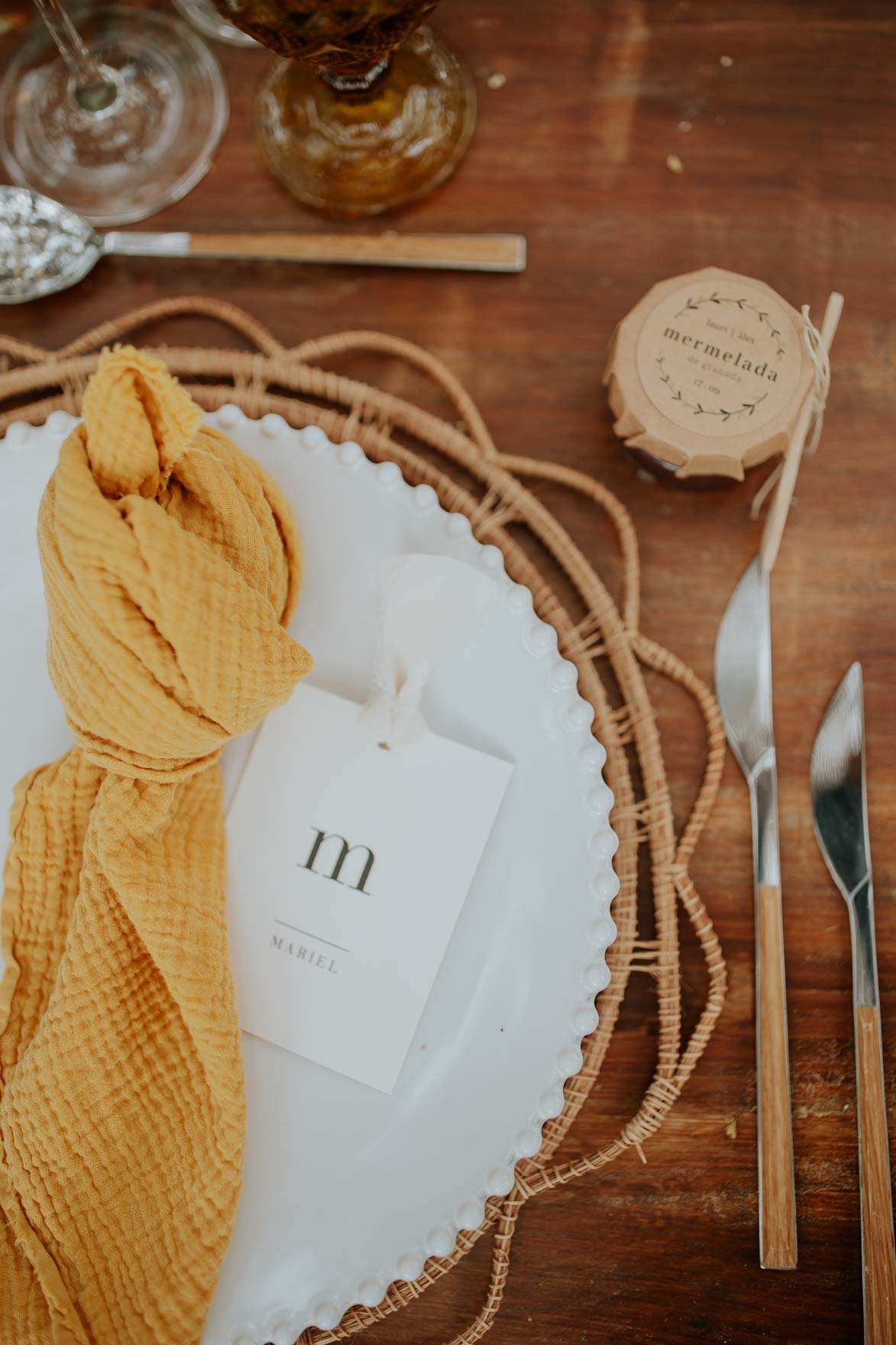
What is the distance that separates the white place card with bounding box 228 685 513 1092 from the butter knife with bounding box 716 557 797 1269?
0.50 ft

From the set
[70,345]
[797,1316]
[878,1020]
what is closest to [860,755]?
[878,1020]

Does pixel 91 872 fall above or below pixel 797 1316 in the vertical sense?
above

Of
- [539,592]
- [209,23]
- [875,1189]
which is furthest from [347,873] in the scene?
[209,23]

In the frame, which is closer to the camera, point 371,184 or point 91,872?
point 91,872

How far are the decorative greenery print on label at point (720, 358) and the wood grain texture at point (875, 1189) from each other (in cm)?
33

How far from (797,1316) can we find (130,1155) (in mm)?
365

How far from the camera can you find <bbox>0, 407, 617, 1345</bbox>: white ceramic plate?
46 cm

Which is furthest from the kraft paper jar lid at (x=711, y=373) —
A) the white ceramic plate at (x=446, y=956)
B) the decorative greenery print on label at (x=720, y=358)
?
the white ceramic plate at (x=446, y=956)

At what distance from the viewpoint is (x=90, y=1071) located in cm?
44

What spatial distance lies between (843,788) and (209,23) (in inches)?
24.8

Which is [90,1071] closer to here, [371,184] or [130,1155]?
[130,1155]

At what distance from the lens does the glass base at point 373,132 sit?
1.94 feet

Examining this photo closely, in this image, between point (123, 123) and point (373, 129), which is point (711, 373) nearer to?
point (373, 129)

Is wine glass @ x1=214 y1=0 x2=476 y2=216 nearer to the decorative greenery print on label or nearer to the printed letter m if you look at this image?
the decorative greenery print on label
